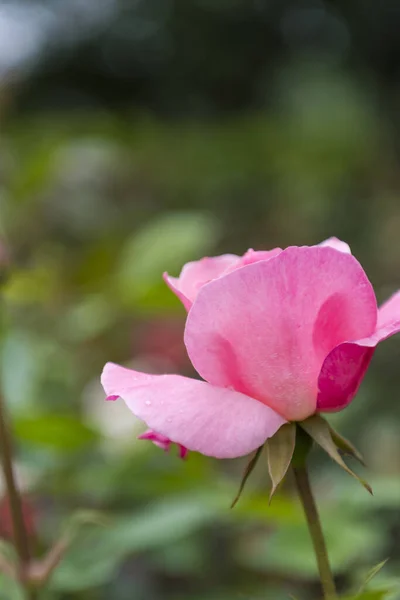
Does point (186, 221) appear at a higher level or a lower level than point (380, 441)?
higher

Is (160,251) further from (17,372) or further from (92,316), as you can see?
(17,372)

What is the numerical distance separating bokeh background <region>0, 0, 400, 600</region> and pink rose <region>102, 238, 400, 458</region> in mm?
144

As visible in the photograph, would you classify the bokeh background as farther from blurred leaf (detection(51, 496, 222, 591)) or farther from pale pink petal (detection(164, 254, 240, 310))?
pale pink petal (detection(164, 254, 240, 310))

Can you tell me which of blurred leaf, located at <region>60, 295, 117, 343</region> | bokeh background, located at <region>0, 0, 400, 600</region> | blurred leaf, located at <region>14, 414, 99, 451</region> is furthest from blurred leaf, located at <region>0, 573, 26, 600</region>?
blurred leaf, located at <region>60, 295, 117, 343</region>

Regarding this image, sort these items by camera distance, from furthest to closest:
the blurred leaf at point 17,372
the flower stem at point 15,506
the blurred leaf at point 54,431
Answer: the blurred leaf at point 17,372 < the blurred leaf at point 54,431 < the flower stem at point 15,506

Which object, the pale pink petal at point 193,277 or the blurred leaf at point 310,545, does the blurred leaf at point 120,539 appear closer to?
the blurred leaf at point 310,545

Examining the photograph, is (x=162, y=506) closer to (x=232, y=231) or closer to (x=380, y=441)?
(x=380, y=441)

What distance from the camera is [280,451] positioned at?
271 millimetres

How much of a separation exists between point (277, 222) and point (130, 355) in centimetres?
165

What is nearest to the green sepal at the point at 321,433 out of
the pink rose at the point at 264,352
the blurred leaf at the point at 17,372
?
the pink rose at the point at 264,352

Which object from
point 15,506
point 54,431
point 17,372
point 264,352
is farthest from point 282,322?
point 17,372

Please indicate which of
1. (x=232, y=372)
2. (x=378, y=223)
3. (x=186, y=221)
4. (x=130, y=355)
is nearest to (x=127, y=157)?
(x=378, y=223)

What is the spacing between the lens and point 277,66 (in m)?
4.86

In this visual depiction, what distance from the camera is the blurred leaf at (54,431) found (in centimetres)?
53
